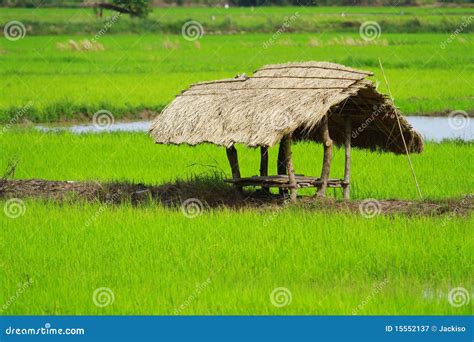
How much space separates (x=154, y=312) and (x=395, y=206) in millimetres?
3167

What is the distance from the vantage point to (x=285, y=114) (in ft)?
27.8

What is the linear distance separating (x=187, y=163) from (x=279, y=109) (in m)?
3.40

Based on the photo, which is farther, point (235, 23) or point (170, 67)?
point (235, 23)

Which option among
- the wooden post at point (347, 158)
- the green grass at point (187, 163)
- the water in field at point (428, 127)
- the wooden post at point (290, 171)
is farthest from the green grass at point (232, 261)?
the water in field at point (428, 127)

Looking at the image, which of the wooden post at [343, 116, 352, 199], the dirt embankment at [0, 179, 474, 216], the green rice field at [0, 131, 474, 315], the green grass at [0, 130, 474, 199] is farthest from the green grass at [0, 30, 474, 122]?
the green rice field at [0, 131, 474, 315]

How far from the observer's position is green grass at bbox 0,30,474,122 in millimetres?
17609

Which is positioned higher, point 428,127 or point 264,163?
point 428,127

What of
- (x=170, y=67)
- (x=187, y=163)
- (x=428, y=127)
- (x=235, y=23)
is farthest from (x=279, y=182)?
(x=235, y=23)

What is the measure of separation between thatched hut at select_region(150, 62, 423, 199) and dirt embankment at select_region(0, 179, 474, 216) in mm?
219

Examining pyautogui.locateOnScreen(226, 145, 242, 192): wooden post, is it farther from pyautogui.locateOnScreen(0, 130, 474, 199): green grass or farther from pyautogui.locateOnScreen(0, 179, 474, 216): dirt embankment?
pyautogui.locateOnScreen(0, 130, 474, 199): green grass

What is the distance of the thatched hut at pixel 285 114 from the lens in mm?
8461

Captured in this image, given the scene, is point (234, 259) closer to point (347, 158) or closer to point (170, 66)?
point (347, 158)

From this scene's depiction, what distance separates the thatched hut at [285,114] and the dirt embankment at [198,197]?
0.22 meters

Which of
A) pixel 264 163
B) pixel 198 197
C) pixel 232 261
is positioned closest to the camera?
pixel 232 261
